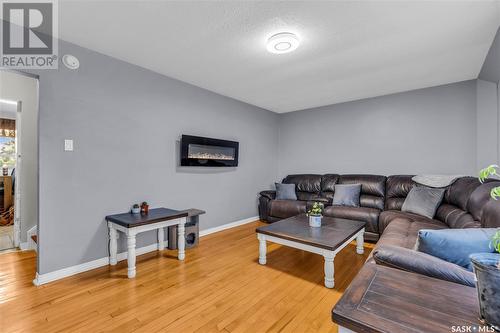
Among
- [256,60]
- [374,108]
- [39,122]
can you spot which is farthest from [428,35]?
[39,122]

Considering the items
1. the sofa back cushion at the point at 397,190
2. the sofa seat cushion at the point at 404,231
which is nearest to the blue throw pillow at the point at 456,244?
the sofa seat cushion at the point at 404,231

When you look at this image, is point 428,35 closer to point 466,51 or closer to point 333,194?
point 466,51

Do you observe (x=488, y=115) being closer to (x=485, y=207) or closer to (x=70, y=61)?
(x=485, y=207)

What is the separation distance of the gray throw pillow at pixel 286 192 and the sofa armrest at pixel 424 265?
3308mm

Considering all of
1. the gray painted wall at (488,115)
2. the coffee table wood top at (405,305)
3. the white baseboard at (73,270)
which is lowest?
the white baseboard at (73,270)

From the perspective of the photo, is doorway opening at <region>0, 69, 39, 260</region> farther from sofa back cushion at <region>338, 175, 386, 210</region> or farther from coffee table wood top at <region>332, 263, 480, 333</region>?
sofa back cushion at <region>338, 175, 386, 210</region>

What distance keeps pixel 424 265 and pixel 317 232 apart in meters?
1.54

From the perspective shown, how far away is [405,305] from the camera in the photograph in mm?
840

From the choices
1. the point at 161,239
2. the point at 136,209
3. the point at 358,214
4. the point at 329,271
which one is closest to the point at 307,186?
the point at 358,214

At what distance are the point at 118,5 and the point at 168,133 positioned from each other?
1698 millimetres

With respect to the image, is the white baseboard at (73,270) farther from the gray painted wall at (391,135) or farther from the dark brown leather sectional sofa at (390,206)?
the gray painted wall at (391,135)

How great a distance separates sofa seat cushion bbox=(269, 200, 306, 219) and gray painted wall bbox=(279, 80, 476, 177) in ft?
4.05

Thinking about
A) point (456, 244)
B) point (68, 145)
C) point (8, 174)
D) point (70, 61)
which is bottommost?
point (456, 244)

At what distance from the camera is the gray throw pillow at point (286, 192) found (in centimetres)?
459
